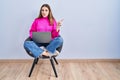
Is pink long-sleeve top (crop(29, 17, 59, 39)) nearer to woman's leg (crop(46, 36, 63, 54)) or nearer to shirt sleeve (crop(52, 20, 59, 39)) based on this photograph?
shirt sleeve (crop(52, 20, 59, 39))

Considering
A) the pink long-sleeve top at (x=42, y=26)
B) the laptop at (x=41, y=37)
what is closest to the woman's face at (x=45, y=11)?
the pink long-sleeve top at (x=42, y=26)

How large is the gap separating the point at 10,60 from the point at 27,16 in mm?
805

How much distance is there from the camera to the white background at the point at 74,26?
10.4 ft

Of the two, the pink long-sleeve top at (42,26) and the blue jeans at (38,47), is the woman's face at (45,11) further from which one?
the blue jeans at (38,47)

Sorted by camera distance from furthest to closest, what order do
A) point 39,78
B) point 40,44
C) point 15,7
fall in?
point 15,7, point 40,44, point 39,78

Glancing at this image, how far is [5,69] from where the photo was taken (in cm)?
298

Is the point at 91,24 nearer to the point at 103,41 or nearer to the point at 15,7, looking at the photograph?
the point at 103,41

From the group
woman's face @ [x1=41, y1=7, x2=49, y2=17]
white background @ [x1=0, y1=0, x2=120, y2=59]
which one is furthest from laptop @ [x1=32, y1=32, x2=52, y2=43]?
white background @ [x1=0, y1=0, x2=120, y2=59]

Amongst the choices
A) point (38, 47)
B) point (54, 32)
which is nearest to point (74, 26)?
point (54, 32)

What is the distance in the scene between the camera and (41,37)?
2729mm

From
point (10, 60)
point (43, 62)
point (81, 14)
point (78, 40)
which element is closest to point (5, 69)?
point (10, 60)

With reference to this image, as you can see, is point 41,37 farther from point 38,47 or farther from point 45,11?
point 45,11

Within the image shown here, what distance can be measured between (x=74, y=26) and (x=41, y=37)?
733mm

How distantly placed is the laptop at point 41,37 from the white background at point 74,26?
0.53m
